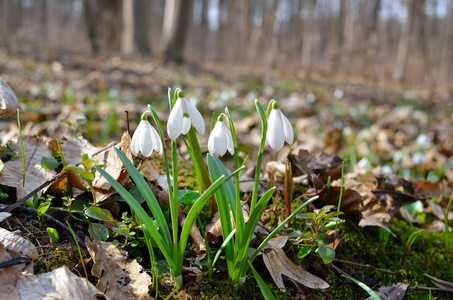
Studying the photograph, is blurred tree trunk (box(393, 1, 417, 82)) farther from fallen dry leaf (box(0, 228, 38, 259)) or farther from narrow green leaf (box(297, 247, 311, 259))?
fallen dry leaf (box(0, 228, 38, 259))

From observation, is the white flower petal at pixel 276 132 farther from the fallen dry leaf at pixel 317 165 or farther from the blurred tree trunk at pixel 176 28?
the blurred tree trunk at pixel 176 28

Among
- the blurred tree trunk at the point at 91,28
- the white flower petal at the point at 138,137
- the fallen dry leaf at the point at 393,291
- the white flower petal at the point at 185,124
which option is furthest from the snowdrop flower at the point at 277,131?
the blurred tree trunk at the point at 91,28

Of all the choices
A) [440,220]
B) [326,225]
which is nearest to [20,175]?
[326,225]

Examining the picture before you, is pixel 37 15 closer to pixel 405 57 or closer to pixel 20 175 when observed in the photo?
pixel 405 57

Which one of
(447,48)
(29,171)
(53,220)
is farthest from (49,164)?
(447,48)

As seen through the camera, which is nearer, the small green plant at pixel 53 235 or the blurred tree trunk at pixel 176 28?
the small green plant at pixel 53 235

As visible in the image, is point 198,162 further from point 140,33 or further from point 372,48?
point 140,33

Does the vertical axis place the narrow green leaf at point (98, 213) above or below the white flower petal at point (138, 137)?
below
